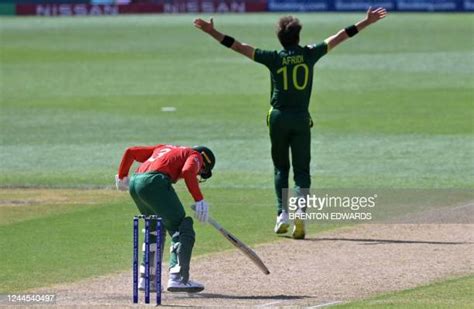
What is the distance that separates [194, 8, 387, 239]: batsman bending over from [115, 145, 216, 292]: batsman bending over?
2834 millimetres

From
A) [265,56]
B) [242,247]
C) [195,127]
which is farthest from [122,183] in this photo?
[195,127]

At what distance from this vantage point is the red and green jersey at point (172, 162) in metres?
11.8

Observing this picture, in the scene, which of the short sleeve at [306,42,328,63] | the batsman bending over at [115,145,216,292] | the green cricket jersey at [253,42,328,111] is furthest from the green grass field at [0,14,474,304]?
the short sleeve at [306,42,328,63]

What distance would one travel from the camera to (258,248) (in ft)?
48.0

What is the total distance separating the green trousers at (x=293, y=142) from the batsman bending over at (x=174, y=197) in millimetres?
2939

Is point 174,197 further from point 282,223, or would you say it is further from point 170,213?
point 282,223

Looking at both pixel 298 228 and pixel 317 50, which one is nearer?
pixel 317 50

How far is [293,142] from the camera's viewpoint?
15.3 metres

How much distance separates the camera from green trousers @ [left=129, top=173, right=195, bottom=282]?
11914 millimetres

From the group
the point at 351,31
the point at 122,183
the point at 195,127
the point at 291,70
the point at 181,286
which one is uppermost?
the point at 351,31

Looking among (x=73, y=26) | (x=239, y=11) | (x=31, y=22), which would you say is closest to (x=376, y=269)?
(x=73, y=26)

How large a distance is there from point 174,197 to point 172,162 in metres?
0.33

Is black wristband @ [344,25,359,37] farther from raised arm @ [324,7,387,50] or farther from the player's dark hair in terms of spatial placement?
the player's dark hair

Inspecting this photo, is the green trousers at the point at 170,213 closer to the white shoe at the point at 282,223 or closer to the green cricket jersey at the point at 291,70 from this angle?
the green cricket jersey at the point at 291,70
